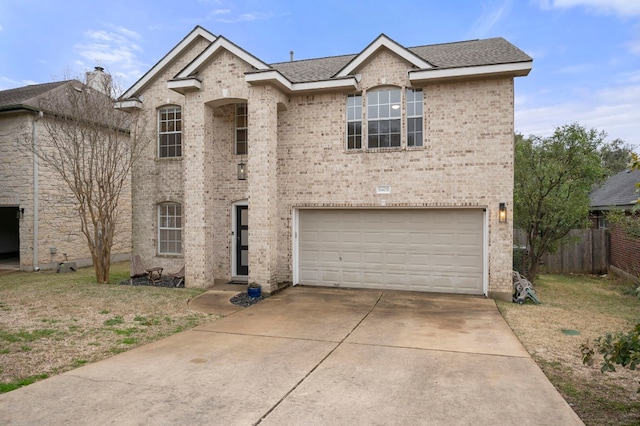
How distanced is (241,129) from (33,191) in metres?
8.57

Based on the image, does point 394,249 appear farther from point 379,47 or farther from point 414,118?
point 379,47

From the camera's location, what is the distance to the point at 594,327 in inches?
305

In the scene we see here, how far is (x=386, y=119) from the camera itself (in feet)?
36.6

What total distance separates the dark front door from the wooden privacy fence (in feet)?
33.4

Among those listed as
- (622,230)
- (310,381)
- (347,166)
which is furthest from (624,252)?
(310,381)

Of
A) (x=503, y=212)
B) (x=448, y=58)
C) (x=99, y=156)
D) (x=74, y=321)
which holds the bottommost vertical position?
(x=74, y=321)

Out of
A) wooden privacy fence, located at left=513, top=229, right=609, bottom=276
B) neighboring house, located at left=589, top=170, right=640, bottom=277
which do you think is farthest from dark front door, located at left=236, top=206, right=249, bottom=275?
neighboring house, located at left=589, top=170, right=640, bottom=277

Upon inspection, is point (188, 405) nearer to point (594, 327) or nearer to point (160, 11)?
point (594, 327)

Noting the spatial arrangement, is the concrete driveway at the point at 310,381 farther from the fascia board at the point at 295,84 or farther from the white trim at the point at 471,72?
the fascia board at the point at 295,84

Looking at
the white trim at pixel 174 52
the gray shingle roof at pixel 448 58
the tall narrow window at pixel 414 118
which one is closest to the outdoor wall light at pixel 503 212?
the tall narrow window at pixel 414 118

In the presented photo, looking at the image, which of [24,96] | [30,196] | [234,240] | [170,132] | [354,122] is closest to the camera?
[354,122]

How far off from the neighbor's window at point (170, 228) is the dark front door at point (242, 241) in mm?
2027

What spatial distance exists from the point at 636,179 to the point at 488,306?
12474mm

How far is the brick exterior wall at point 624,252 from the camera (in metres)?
13.0
